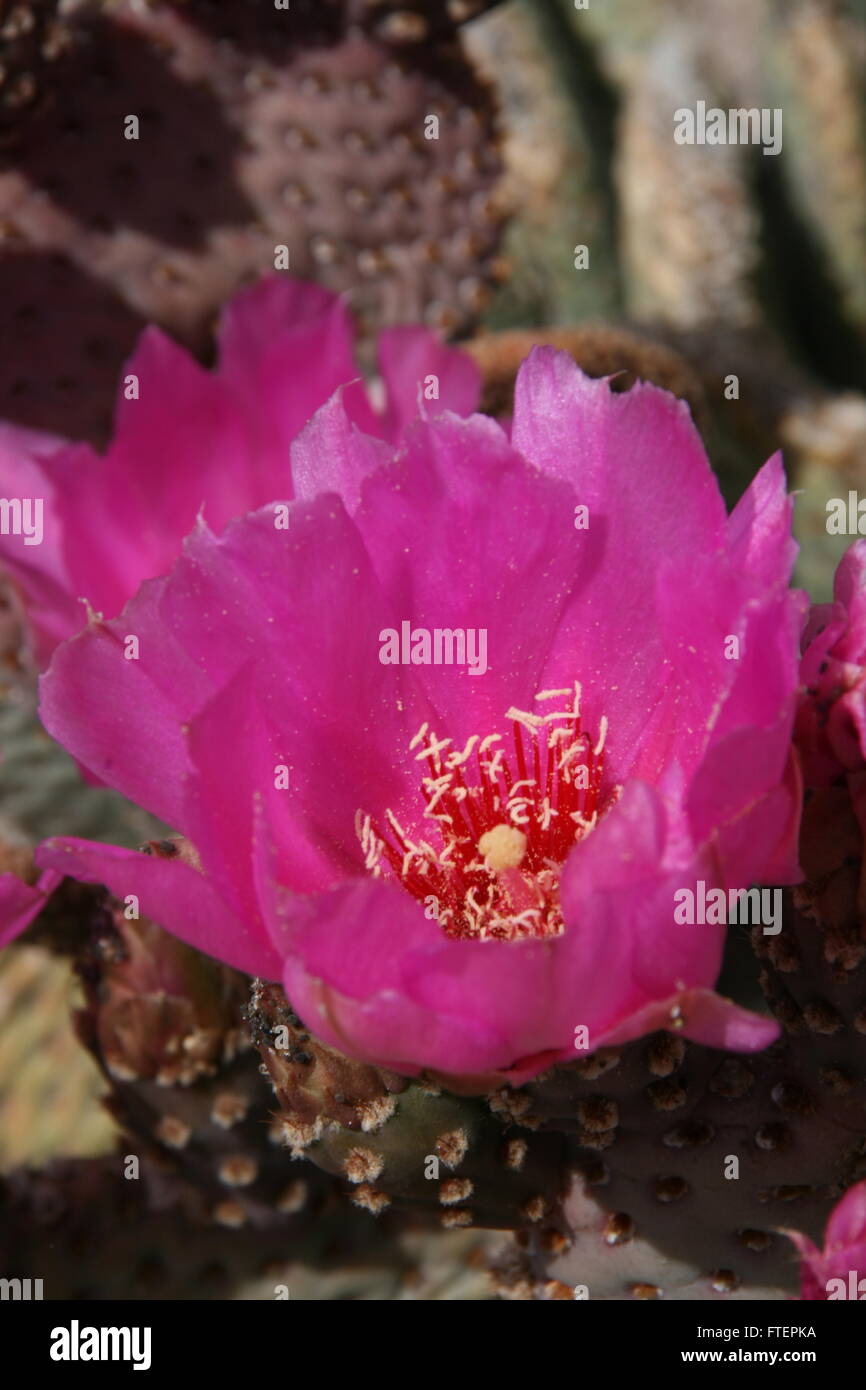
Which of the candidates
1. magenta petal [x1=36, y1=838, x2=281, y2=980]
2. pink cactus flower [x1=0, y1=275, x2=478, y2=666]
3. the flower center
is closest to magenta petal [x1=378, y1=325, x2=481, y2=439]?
pink cactus flower [x1=0, y1=275, x2=478, y2=666]

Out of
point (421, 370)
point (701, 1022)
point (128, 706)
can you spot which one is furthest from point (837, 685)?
point (421, 370)

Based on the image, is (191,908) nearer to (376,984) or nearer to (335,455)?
(376,984)

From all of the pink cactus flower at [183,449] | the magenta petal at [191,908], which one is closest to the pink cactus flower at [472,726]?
the magenta petal at [191,908]

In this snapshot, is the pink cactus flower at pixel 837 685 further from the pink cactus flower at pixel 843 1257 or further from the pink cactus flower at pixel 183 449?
the pink cactus flower at pixel 183 449

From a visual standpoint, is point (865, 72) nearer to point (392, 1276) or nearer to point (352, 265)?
point (352, 265)

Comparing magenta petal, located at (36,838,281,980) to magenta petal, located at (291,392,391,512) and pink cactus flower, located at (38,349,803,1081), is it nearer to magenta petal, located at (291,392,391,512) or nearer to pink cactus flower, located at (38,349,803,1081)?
pink cactus flower, located at (38,349,803,1081)

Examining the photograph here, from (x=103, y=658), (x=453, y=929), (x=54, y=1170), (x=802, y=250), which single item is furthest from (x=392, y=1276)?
(x=802, y=250)
